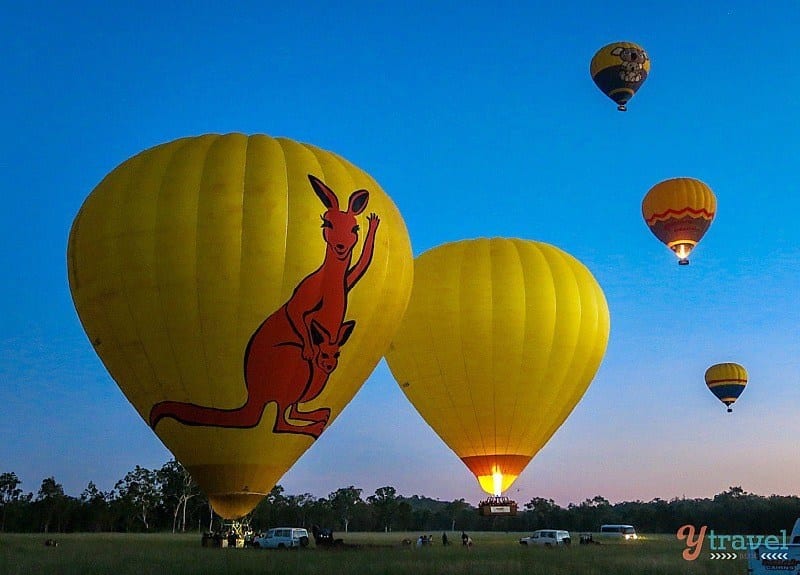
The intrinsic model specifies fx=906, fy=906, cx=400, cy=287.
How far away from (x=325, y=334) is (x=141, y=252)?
3.73 m

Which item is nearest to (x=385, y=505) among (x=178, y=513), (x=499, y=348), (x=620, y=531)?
(x=178, y=513)

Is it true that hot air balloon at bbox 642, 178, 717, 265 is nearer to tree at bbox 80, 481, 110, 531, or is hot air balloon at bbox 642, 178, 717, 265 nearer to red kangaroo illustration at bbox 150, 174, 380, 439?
red kangaroo illustration at bbox 150, 174, 380, 439

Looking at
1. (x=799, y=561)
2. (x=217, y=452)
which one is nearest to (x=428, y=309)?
(x=217, y=452)

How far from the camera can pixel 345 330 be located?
17.6 meters

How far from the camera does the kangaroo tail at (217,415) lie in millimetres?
16812

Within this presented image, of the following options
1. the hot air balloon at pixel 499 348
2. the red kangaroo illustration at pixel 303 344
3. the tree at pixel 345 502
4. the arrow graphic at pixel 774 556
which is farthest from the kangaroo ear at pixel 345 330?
the tree at pixel 345 502

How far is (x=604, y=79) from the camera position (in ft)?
94.5

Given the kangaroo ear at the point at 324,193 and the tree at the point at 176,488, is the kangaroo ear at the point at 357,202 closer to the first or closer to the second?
the kangaroo ear at the point at 324,193

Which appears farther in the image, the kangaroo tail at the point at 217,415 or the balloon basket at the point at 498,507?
the balloon basket at the point at 498,507

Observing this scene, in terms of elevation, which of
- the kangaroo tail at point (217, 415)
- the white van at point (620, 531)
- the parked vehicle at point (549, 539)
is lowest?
the parked vehicle at point (549, 539)

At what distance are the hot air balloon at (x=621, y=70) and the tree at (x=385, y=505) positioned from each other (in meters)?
62.6

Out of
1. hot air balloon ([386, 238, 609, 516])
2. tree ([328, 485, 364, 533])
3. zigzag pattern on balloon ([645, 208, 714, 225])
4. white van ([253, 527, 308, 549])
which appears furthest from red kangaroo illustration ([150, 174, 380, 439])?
tree ([328, 485, 364, 533])

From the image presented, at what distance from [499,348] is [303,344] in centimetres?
768

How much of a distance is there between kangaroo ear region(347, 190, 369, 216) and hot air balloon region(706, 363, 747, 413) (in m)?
26.0
